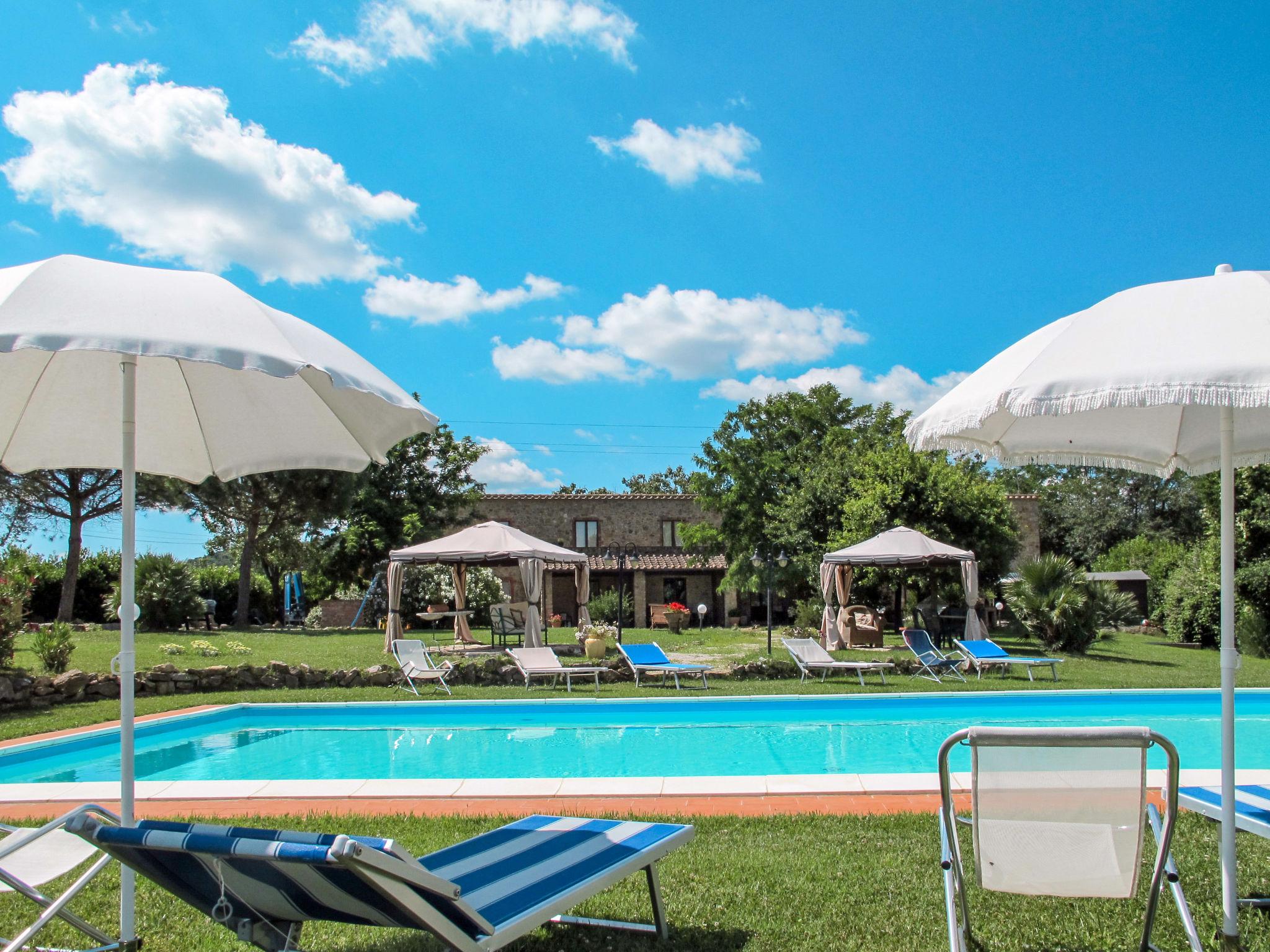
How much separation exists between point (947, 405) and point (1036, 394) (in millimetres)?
534

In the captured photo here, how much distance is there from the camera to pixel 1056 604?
17219 mm

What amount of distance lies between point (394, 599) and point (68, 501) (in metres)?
12.9

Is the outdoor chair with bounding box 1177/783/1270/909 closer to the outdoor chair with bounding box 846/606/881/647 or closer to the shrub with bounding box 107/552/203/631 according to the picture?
the outdoor chair with bounding box 846/606/881/647

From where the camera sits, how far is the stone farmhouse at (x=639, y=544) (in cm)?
3312

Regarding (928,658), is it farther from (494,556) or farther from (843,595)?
(494,556)

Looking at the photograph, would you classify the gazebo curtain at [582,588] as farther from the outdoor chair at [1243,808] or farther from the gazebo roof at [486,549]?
the outdoor chair at [1243,808]

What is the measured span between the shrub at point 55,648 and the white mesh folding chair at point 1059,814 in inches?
476

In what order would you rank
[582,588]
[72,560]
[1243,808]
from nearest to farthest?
1. [1243,808]
2. [582,588]
3. [72,560]

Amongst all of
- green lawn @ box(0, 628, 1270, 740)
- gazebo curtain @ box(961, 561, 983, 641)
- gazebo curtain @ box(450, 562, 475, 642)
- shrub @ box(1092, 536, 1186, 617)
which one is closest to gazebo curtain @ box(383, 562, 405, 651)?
green lawn @ box(0, 628, 1270, 740)

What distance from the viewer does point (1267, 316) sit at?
9.46 ft

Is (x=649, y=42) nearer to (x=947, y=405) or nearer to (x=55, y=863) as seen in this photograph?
(x=947, y=405)

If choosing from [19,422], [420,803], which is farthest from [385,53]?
[420,803]

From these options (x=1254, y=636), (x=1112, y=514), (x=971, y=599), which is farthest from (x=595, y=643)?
(x=1112, y=514)


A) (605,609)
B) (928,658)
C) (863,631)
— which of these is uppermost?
(928,658)
